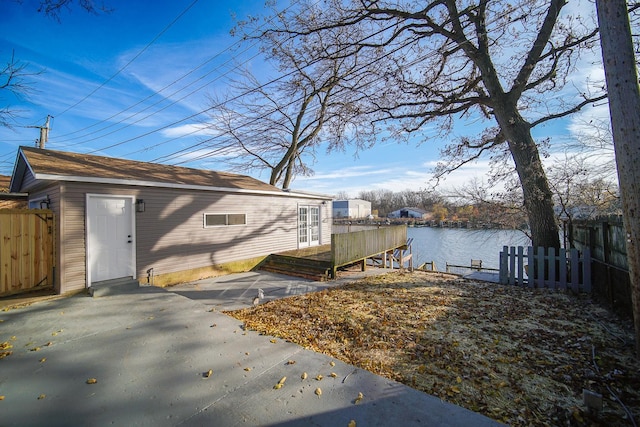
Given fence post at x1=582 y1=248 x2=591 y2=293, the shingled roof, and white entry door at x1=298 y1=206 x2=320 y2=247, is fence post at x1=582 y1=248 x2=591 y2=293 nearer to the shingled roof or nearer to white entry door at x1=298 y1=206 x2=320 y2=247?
white entry door at x1=298 y1=206 x2=320 y2=247

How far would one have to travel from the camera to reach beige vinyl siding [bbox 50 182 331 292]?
5.78m

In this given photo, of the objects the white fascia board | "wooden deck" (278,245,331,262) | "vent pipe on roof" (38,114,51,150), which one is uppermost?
"vent pipe on roof" (38,114,51,150)

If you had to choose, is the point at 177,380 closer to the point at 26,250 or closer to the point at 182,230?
the point at 26,250

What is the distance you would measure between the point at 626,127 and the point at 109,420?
6105 mm

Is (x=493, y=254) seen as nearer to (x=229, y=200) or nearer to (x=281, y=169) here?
(x=281, y=169)

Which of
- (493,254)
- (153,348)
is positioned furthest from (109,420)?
(493,254)

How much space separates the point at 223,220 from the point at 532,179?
9216 millimetres

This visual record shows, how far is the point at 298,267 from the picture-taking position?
30.5 ft

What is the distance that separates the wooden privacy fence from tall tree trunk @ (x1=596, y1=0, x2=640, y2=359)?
9.71 meters

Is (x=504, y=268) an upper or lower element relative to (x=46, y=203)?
lower

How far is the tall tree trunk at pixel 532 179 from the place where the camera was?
25.1 feet

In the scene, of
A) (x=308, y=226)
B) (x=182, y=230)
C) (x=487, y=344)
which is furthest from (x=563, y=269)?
(x=182, y=230)

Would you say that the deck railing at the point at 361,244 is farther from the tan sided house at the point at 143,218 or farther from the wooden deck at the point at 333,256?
the tan sided house at the point at 143,218

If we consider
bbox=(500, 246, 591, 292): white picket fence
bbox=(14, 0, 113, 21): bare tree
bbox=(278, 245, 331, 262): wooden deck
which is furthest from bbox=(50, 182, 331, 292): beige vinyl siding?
bbox=(500, 246, 591, 292): white picket fence
